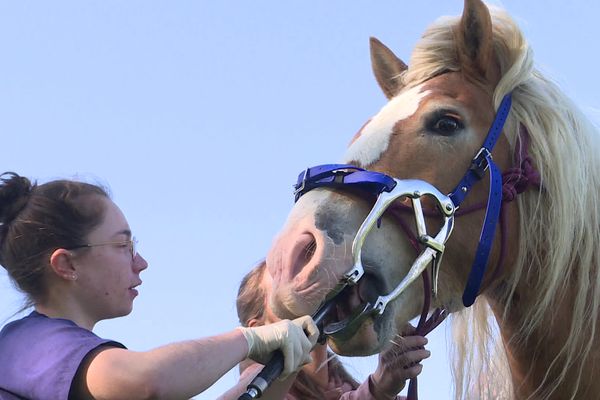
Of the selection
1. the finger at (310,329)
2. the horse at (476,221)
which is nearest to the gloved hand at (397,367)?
the horse at (476,221)

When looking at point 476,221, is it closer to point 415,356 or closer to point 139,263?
point 415,356

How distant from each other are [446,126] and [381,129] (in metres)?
0.23

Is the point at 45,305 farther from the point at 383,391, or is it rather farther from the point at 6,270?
the point at 383,391

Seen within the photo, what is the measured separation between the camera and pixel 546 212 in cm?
295

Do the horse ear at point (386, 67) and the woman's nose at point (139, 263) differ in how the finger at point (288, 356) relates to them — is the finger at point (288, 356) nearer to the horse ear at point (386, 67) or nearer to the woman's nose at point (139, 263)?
the woman's nose at point (139, 263)

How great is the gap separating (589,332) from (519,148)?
0.68 meters

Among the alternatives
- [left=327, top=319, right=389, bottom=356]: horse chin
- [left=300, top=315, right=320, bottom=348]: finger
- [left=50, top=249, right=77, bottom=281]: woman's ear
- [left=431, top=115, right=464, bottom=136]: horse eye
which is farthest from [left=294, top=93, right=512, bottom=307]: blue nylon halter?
[left=50, top=249, right=77, bottom=281]: woman's ear

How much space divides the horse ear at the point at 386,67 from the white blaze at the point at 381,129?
49 centimetres

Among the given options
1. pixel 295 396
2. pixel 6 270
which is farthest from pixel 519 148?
pixel 6 270

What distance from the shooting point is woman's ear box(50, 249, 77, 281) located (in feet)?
8.06

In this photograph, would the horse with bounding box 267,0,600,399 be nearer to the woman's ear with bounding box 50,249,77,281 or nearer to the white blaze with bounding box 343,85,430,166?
the white blaze with bounding box 343,85,430,166

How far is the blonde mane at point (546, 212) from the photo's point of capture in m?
2.88

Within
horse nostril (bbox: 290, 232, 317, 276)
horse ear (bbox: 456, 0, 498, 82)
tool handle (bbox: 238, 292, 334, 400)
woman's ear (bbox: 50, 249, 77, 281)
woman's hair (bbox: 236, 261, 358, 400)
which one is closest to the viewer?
tool handle (bbox: 238, 292, 334, 400)

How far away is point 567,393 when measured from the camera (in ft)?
9.40
